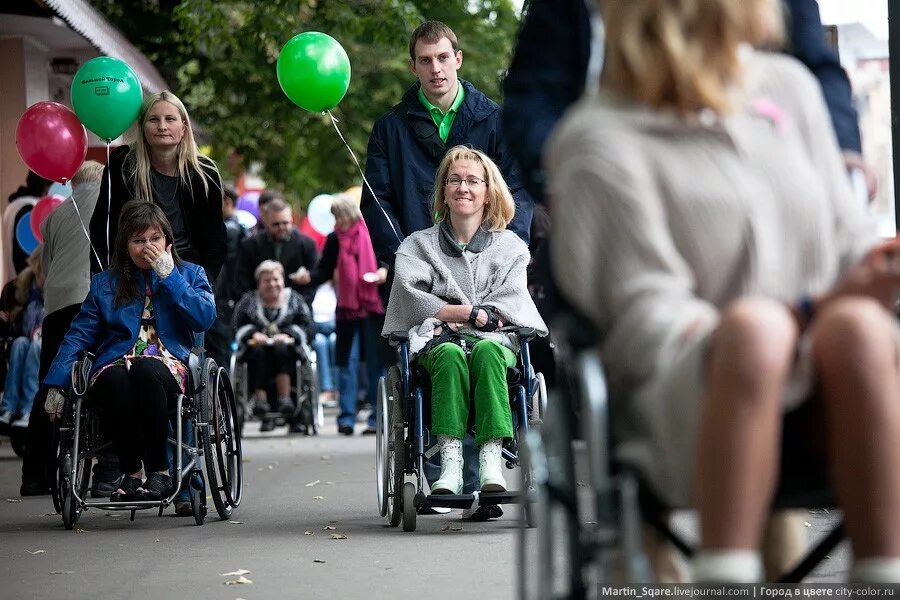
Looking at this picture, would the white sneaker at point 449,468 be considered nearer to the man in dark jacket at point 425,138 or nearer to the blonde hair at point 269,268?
the man in dark jacket at point 425,138

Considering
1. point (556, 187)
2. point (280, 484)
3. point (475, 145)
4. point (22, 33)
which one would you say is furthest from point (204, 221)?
point (22, 33)

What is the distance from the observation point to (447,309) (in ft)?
26.6

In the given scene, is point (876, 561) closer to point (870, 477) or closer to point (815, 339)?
point (870, 477)

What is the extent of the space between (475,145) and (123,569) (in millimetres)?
3121

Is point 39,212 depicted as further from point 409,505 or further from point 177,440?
point 409,505

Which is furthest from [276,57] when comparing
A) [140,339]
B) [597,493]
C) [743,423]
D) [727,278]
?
[743,423]

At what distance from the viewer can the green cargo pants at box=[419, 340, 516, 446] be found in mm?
7852

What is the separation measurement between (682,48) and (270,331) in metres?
13.4

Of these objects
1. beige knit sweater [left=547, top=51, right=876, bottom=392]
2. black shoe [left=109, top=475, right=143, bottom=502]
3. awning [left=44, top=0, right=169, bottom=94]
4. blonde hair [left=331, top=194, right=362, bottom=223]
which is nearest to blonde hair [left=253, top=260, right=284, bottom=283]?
blonde hair [left=331, top=194, right=362, bottom=223]

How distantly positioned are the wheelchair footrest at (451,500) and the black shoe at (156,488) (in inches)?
53.8

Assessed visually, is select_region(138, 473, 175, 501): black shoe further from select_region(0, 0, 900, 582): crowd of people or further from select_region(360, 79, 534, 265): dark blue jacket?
select_region(0, 0, 900, 582): crowd of people

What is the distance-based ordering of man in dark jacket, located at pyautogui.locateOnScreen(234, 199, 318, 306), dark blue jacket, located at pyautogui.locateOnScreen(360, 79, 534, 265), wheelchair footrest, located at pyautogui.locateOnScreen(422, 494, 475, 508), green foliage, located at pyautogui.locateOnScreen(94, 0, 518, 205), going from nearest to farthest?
wheelchair footrest, located at pyautogui.locateOnScreen(422, 494, 475, 508) < dark blue jacket, located at pyautogui.locateOnScreen(360, 79, 534, 265) < man in dark jacket, located at pyautogui.locateOnScreen(234, 199, 318, 306) < green foliage, located at pyautogui.locateOnScreen(94, 0, 518, 205)

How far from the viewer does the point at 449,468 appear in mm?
7887

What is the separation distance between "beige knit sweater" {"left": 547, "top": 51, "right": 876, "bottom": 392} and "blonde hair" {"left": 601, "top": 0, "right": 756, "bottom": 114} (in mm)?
64
